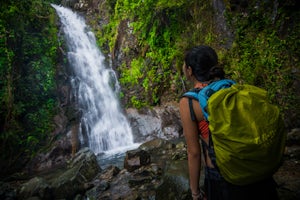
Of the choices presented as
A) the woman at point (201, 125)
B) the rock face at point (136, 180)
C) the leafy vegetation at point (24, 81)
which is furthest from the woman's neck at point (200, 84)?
the leafy vegetation at point (24, 81)

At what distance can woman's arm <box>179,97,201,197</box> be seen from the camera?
164 centimetres

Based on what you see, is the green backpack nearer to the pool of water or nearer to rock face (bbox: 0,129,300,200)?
rock face (bbox: 0,129,300,200)

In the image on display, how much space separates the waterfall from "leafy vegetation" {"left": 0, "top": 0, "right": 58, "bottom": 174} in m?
1.48

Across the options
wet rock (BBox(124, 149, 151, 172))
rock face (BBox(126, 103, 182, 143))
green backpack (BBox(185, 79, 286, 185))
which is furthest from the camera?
rock face (BBox(126, 103, 182, 143))

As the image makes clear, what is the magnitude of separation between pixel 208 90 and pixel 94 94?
1066 centimetres

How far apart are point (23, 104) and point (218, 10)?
8.09 metres

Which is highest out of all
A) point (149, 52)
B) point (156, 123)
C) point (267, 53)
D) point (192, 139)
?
point (149, 52)

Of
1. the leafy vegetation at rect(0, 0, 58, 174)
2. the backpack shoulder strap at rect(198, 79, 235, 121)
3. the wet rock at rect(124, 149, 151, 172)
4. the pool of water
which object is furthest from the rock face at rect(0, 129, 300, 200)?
the backpack shoulder strap at rect(198, 79, 235, 121)

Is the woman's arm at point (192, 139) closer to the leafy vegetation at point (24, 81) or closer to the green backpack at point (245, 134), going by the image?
the green backpack at point (245, 134)

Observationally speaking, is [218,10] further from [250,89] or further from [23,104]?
[23,104]

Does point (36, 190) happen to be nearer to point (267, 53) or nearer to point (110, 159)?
point (110, 159)

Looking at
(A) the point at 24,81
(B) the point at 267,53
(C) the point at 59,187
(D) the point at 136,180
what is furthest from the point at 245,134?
(A) the point at 24,81

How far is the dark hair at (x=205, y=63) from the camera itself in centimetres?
163

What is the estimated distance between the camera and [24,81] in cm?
905
